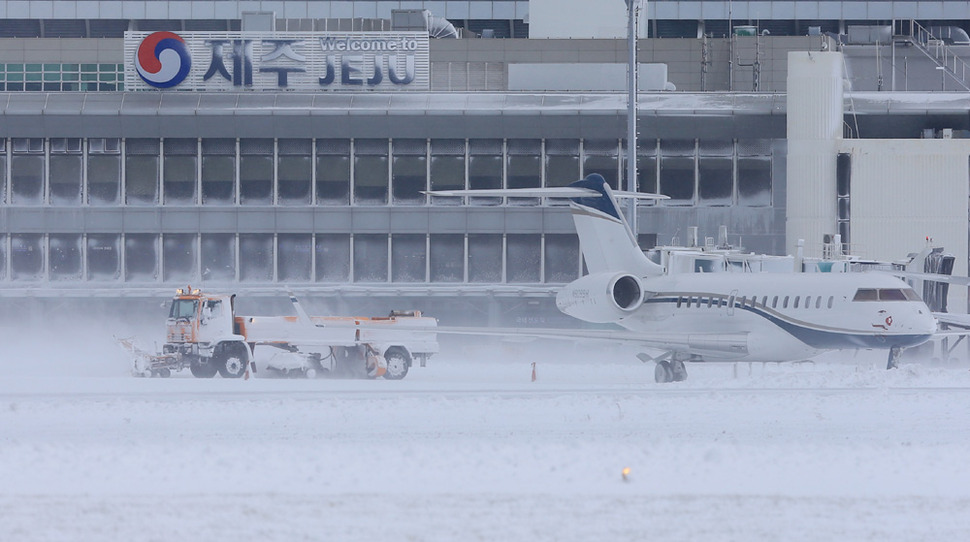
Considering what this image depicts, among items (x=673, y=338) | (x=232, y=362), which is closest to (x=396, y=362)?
(x=232, y=362)

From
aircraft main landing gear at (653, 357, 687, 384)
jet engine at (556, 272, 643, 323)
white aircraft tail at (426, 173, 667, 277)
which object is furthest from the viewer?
white aircraft tail at (426, 173, 667, 277)

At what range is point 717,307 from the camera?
33.1 m

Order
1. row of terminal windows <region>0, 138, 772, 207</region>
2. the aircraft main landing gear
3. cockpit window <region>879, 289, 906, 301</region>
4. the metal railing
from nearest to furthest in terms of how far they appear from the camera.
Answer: cockpit window <region>879, 289, 906, 301</region>
the aircraft main landing gear
row of terminal windows <region>0, 138, 772, 207</region>
the metal railing

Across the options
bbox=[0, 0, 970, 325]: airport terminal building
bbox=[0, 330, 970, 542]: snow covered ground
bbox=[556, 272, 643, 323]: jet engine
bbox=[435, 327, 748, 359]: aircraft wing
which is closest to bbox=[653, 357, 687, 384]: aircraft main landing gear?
bbox=[435, 327, 748, 359]: aircraft wing

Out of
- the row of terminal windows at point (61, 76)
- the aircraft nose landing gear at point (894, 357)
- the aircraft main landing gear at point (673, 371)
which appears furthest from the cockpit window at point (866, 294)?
the row of terminal windows at point (61, 76)

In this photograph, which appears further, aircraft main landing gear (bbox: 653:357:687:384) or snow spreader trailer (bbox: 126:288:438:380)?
snow spreader trailer (bbox: 126:288:438:380)

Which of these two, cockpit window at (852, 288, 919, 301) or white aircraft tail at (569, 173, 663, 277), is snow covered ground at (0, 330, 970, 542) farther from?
white aircraft tail at (569, 173, 663, 277)

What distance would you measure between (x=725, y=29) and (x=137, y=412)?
60.4m

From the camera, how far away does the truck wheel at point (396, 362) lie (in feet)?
115

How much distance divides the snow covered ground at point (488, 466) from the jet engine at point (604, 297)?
8098 millimetres

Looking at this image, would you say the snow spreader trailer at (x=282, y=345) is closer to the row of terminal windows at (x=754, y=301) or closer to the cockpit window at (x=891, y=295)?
the row of terminal windows at (x=754, y=301)

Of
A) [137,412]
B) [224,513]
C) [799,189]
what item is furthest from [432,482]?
[799,189]

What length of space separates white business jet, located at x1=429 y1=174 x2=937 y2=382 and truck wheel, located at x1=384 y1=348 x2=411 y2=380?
4.34m

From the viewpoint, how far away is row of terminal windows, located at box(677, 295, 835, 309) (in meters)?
30.8
